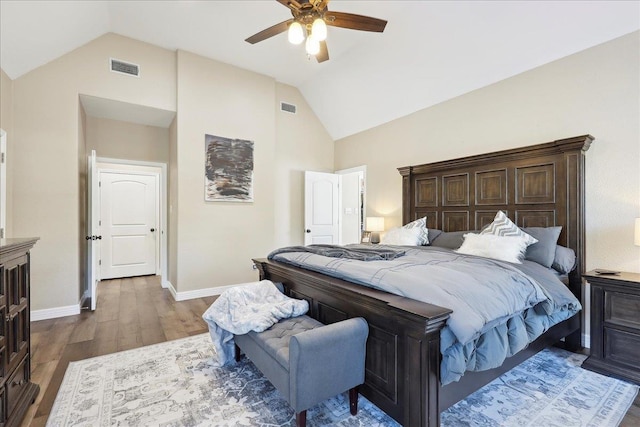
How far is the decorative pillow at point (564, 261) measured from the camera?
9.00ft

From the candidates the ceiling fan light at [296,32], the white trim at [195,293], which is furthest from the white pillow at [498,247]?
the white trim at [195,293]

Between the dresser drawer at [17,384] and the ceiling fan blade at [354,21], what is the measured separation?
3156mm

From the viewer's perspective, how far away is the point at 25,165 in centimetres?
354

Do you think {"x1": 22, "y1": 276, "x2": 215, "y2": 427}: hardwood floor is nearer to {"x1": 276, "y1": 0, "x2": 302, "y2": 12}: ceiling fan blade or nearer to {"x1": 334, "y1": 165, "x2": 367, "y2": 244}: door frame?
{"x1": 334, "y1": 165, "x2": 367, "y2": 244}: door frame

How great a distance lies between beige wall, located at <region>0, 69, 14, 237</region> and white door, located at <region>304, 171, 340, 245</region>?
3.89 meters

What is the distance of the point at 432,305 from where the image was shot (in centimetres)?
157

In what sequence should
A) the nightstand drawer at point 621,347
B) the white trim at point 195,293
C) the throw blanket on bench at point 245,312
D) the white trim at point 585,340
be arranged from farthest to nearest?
the white trim at point 195,293 → the white trim at point 585,340 → the nightstand drawer at point 621,347 → the throw blanket on bench at point 245,312

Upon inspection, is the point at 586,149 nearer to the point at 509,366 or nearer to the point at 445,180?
the point at 445,180

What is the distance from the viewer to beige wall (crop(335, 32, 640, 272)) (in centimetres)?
Answer: 266

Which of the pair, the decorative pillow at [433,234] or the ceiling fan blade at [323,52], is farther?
the decorative pillow at [433,234]

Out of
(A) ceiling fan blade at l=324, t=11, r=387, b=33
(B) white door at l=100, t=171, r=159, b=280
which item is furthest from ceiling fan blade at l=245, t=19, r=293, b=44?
(B) white door at l=100, t=171, r=159, b=280

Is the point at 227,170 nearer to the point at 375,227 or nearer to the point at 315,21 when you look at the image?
the point at 375,227

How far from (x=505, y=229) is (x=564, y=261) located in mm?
532

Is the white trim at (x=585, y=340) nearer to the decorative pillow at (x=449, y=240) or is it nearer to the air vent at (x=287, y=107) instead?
the decorative pillow at (x=449, y=240)
